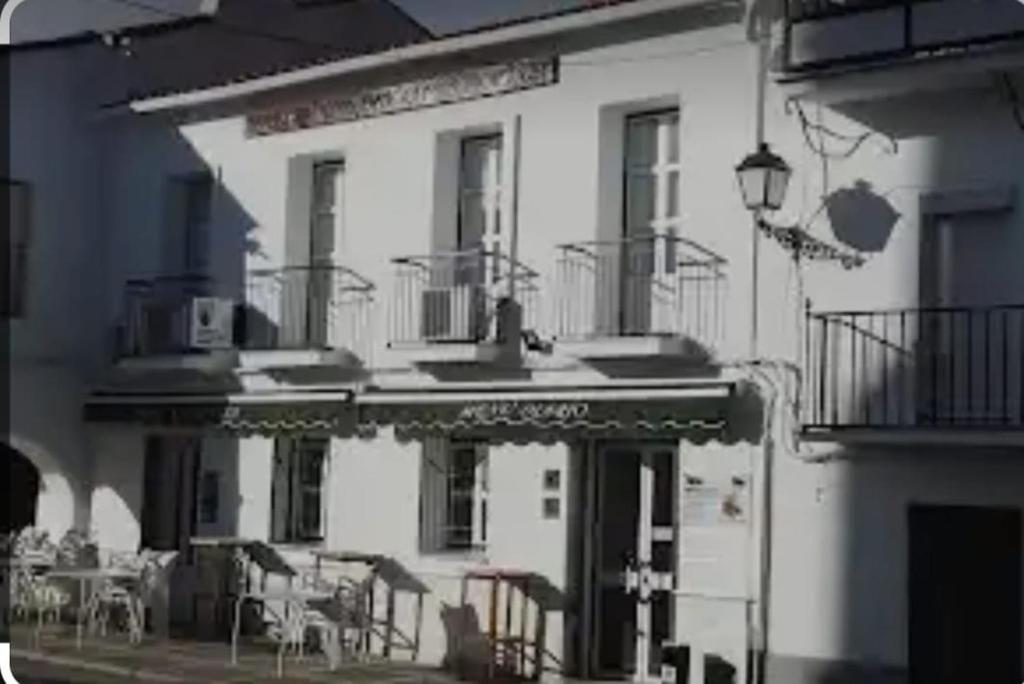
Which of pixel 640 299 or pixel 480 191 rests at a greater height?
pixel 480 191

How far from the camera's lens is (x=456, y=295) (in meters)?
17.1

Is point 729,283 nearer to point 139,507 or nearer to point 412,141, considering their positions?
point 412,141

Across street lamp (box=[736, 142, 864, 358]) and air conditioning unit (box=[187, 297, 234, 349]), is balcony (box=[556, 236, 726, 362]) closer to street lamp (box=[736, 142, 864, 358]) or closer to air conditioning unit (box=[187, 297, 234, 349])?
street lamp (box=[736, 142, 864, 358])

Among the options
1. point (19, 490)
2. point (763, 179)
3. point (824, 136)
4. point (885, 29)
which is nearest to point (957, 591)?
point (763, 179)

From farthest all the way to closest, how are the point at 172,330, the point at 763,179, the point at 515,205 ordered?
1. the point at 172,330
2. the point at 515,205
3. the point at 763,179

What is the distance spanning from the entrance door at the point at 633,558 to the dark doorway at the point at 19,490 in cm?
1002

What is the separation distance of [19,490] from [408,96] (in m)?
9.18

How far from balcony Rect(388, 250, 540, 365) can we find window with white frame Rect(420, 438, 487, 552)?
43.4 inches

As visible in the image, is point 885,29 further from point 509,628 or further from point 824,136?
point 509,628

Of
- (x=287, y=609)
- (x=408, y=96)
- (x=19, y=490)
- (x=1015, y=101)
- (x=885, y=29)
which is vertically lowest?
(x=287, y=609)

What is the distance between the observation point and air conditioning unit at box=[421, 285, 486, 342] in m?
16.9

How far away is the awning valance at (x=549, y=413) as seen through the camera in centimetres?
1505

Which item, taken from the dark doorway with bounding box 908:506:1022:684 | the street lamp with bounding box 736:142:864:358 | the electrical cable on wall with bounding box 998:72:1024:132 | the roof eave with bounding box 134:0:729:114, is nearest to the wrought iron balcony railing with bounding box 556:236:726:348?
A: the street lamp with bounding box 736:142:864:358

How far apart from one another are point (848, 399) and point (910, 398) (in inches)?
23.4
